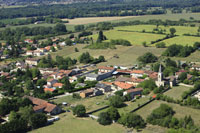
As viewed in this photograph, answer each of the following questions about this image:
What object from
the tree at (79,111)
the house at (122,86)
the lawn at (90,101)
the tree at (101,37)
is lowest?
the lawn at (90,101)

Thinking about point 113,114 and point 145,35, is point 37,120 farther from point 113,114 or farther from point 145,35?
point 145,35

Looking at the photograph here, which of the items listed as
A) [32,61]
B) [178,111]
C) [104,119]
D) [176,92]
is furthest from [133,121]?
[32,61]

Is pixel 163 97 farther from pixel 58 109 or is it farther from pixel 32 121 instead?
pixel 32 121

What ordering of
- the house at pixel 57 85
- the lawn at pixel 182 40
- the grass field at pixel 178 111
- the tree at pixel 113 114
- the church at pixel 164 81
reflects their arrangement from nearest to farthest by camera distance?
the tree at pixel 113 114 < the grass field at pixel 178 111 < the church at pixel 164 81 < the house at pixel 57 85 < the lawn at pixel 182 40

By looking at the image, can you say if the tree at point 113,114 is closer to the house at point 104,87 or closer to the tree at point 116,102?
the tree at point 116,102

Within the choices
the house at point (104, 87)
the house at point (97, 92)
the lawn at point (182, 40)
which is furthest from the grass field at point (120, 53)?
the house at point (97, 92)
